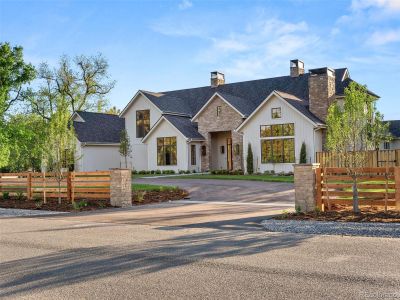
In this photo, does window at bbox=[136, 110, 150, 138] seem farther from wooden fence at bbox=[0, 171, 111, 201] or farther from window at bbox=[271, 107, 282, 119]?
wooden fence at bbox=[0, 171, 111, 201]

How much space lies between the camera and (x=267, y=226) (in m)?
11.6

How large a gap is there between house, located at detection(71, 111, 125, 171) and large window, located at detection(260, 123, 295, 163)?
49.4ft

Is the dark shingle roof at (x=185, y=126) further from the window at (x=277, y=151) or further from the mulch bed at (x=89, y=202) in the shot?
the mulch bed at (x=89, y=202)

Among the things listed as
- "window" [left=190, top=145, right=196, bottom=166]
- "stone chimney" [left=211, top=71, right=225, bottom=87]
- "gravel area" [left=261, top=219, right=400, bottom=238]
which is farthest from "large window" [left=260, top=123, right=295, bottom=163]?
"gravel area" [left=261, top=219, right=400, bottom=238]

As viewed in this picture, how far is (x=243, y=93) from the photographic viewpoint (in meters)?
42.4

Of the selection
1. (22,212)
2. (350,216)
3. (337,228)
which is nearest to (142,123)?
(22,212)

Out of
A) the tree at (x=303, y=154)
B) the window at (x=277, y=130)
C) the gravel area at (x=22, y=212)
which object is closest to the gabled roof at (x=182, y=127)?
the window at (x=277, y=130)

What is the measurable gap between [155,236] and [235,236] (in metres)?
1.89

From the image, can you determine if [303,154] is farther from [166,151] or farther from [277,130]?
[166,151]

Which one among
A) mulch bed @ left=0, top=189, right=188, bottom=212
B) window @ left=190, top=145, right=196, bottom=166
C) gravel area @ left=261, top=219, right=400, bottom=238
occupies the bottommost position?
gravel area @ left=261, top=219, right=400, bottom=238

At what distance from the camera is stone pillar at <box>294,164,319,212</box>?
1369 centimetres

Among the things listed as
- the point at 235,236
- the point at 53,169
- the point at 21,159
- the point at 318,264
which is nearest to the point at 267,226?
the point at 235,236

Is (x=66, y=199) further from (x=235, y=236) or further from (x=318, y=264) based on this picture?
(x=318, y=264)

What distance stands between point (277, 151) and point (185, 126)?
8.95 meters
